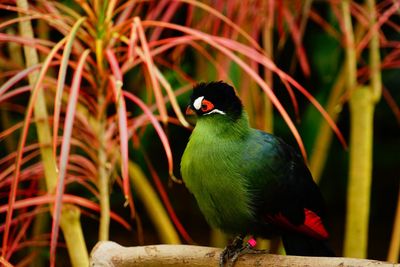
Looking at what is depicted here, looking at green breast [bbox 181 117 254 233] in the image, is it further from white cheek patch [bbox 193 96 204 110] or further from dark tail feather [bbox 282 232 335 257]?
dark tail feather [bbox 282 232 335 257]

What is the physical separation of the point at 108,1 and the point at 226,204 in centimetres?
36

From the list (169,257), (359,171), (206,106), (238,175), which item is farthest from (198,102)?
(359,171)

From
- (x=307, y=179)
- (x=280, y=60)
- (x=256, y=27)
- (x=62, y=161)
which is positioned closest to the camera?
(x=62, y=161)

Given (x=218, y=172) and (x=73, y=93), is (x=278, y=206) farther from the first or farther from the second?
(x=73, y=93)

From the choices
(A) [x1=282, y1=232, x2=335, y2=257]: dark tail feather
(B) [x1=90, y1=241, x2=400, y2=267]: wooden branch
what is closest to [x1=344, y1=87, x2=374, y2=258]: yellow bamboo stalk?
(A) [x1=282, y1=232, x2=335, y2=257]: dark tail feather

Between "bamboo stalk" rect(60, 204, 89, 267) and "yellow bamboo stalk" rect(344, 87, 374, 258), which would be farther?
"yellow bamboo stalk" rect(344, 87, 374, 258)

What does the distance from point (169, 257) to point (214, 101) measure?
9.3 inches

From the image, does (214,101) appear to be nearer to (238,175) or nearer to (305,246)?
(238,175)

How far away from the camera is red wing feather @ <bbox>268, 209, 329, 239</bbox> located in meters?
1.06

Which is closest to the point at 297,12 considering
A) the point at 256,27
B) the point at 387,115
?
the point at 256,27

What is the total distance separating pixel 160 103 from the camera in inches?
39.4

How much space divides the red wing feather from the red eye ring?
193 millimetres

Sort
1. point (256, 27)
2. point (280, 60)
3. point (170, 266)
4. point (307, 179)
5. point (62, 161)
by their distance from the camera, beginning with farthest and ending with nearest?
point (280, 60)
point (256, 27)
point (307, 179)
point (170, 266)
point (62, 161)

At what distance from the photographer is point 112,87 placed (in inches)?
42.2
